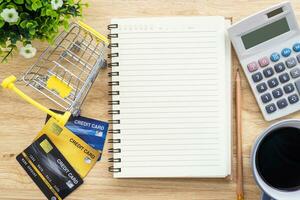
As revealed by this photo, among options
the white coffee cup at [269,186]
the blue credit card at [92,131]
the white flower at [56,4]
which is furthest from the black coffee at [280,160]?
the white flower at [56,4]

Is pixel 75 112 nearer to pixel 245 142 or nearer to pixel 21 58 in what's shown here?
pixel 21 58

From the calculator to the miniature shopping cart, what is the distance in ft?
0.91

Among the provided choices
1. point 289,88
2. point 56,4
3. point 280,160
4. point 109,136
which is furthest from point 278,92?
point 56,4

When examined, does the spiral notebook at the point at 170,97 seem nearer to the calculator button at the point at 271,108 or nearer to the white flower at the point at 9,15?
the calculator button at the point at 271,108

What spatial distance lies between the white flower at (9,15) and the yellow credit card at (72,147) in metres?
0.24

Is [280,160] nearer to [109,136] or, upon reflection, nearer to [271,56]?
[271,56]

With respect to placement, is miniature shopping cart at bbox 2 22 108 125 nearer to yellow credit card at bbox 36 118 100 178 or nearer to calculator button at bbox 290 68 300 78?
yellow credit card at bbox 36 118 100 178

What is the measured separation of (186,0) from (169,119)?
0.78ft

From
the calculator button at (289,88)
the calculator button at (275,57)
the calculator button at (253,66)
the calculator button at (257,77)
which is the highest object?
the calculator button at (275,57)

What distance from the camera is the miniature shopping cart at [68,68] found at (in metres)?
0.98

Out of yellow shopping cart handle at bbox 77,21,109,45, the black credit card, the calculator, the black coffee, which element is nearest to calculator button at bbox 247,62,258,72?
the calculator

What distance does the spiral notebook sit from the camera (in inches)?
38.1

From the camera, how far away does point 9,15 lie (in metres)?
0.83

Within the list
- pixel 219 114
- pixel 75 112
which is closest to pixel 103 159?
→ pixel 75 112
